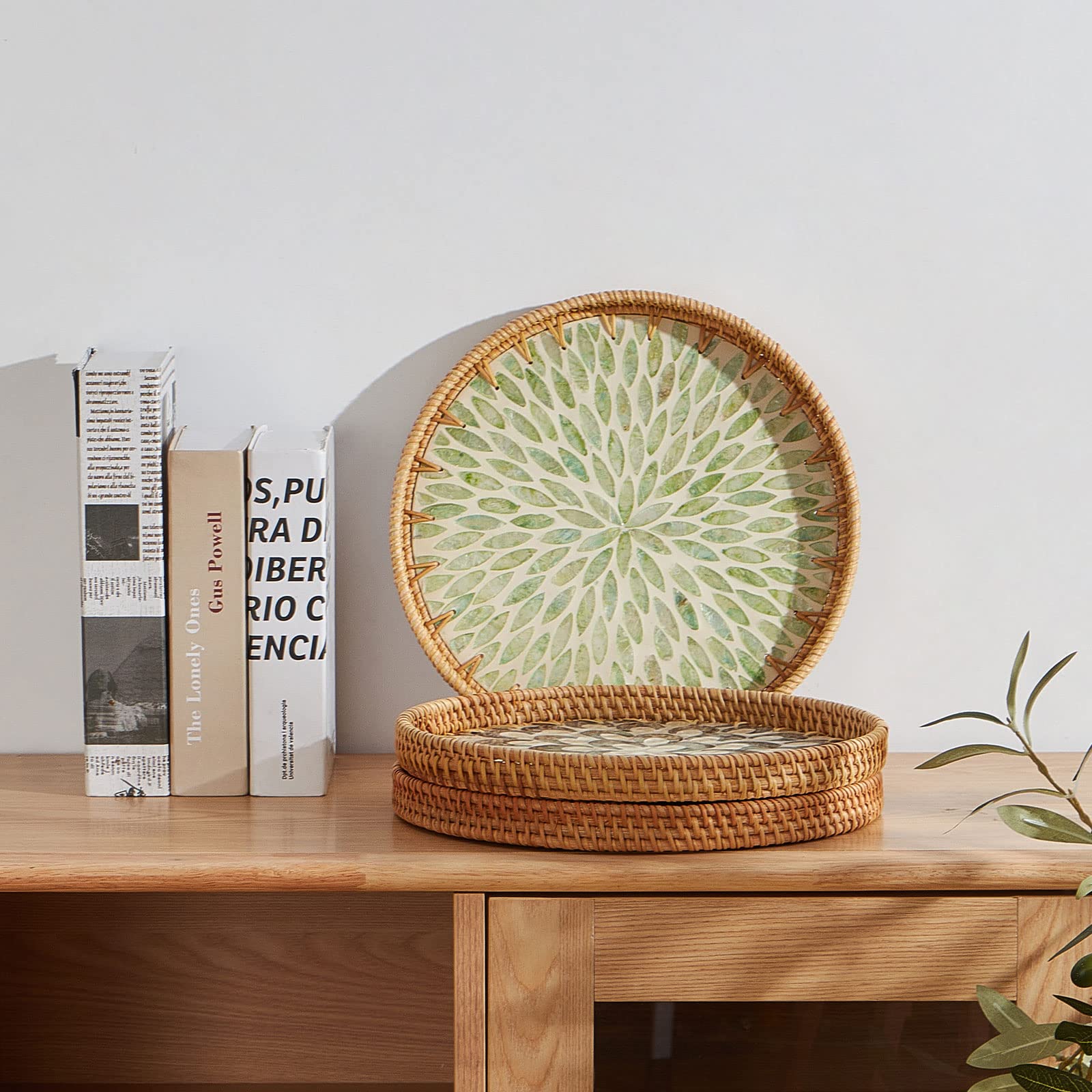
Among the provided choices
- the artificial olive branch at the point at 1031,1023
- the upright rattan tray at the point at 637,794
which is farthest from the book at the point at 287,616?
the artificial olive branch at the point at 1031,1023

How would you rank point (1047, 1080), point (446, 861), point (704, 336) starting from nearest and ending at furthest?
point (1047, 1080) < point (446, 861) < point (704, 336)

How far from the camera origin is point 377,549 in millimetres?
1090

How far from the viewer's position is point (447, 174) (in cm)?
107

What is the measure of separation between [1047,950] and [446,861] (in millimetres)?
419

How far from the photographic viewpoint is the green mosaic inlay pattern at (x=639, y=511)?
105 cm

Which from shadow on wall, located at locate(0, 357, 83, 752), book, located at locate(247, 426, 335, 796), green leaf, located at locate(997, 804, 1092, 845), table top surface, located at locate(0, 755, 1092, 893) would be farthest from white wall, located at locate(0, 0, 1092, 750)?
green leaf, located at locate(997, 804, 1092, 845)

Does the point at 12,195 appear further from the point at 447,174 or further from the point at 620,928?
the point at 620,928

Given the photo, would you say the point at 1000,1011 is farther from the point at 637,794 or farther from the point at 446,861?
the point at 446,861

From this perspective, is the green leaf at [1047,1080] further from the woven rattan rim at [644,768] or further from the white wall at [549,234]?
the white wall at [549,234]

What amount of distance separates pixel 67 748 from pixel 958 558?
91 centimetres

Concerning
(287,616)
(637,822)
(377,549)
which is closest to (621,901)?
(637,822)

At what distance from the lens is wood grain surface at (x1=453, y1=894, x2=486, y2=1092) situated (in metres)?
0.75

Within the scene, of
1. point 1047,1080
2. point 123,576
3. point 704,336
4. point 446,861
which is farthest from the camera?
point 704,336

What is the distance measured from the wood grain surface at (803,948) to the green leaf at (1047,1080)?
5.2 inches
